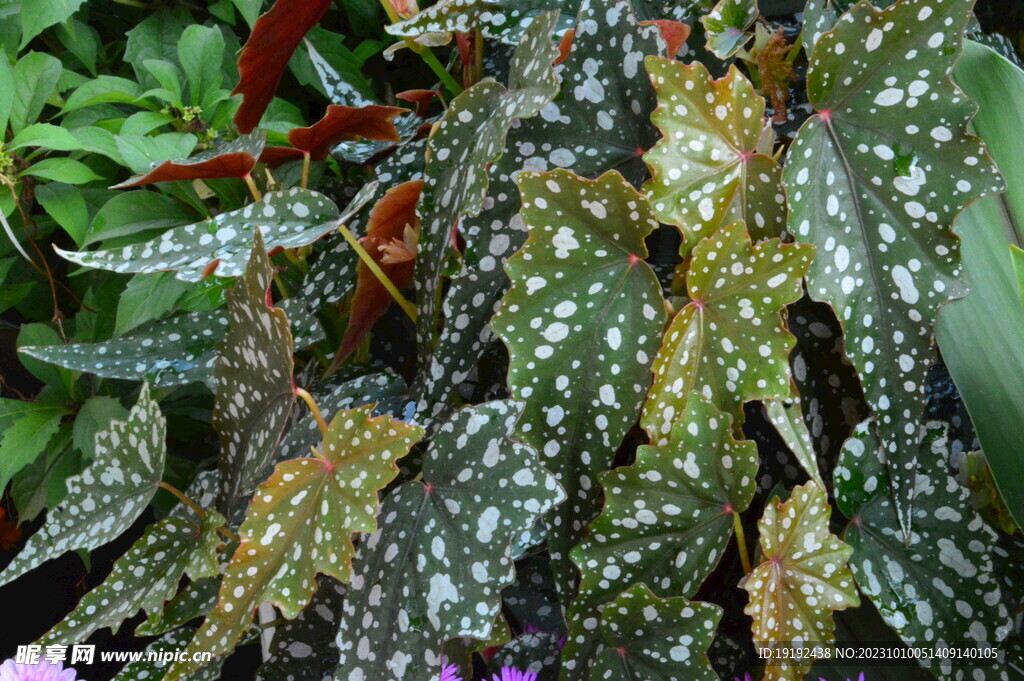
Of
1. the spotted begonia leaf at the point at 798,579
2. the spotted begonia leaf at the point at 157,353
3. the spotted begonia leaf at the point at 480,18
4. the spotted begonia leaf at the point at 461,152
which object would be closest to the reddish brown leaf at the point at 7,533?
the spotted begonia leaf at the point at 157,353

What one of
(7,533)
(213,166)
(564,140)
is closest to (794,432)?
(564,140)

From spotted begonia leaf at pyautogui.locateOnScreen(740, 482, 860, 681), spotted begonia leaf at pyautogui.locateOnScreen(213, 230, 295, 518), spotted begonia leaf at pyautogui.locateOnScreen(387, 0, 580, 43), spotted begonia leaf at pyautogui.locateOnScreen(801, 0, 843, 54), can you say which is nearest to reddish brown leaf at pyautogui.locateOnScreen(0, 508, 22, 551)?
spotted begonia leaf at pyautogui.locateOnScreen(213, 230, 295, 518)

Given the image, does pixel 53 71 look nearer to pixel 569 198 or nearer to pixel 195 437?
pixel 195 437

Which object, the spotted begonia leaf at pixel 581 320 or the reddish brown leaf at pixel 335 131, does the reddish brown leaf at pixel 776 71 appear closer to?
the spotted begonia leaf at pixel 581 320

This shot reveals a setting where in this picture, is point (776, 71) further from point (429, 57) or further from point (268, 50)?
point (268, 50)

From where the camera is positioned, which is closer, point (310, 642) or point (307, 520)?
point (307, 520)

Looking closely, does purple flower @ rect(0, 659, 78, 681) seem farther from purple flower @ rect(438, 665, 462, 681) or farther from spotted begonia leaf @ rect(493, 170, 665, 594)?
spotted begonia leaf @ rect(493, 170, 665, 594)
